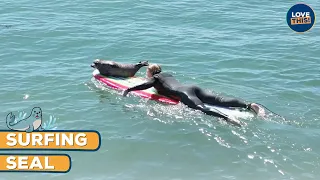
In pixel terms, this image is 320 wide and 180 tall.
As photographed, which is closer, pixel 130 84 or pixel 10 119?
pixel 10 119

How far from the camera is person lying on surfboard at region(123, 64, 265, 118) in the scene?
11.0 m

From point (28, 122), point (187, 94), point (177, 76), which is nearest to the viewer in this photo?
point (28, 122)

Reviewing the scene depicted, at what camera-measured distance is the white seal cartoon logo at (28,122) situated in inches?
400

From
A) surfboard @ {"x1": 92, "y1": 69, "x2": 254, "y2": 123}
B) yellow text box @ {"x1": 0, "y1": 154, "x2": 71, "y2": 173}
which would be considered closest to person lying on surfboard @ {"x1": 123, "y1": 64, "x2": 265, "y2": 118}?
surfboard @ {"x1": 92, "y1": 69, "x2": 254, "y2": 123}

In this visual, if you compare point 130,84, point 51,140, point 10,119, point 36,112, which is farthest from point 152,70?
point 51,140

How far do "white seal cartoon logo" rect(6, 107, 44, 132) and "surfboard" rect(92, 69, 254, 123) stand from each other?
7.64 ft

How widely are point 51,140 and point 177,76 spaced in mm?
6127

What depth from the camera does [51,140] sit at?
8.12 metres

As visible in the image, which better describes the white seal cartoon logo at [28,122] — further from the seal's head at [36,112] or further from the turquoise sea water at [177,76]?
the turquoise sea water at [177,76]

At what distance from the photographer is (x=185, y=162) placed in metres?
9.04

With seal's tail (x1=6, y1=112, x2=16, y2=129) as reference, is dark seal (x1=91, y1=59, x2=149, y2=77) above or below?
above

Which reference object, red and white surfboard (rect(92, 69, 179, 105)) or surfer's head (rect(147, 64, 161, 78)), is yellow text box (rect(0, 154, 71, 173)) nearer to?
red and white surfboard (rect(92, 69, 179, 105))

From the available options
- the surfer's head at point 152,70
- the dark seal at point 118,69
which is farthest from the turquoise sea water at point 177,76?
the surfer's head at point 152,70

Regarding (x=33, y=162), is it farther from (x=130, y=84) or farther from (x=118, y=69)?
(x=118, y=69)
